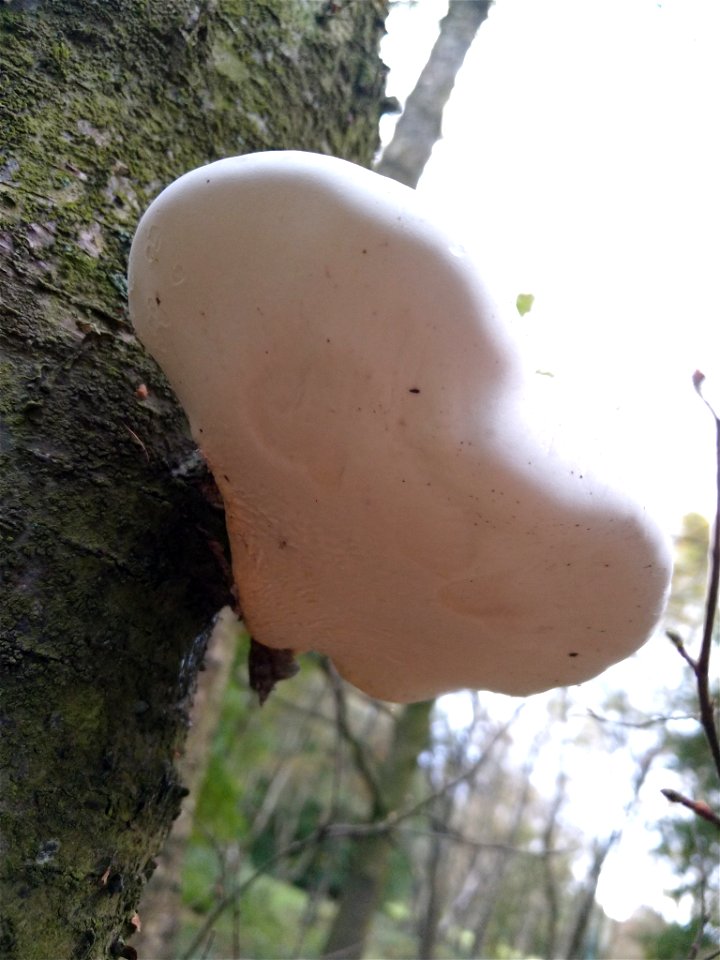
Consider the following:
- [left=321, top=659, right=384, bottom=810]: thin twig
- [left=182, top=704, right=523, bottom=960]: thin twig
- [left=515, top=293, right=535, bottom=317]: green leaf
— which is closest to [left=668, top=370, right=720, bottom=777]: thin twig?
[left=515, top=293, right=535, bottom=317]: green leaf

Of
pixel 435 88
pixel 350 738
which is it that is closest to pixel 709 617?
pixel 435 88

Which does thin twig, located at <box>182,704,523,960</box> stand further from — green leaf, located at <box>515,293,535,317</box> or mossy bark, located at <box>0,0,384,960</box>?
green leaf, located at <box>515,293,535,317</box>

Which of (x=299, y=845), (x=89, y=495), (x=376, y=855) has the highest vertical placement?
(x=89, y=495)

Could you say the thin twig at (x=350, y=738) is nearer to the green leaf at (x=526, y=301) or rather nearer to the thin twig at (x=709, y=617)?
the green leaf at (x=526, y=301)

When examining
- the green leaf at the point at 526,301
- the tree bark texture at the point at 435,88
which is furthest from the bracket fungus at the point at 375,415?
the tree bark texture at the point at 435,88

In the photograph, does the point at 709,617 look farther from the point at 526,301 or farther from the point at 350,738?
the point at 350,738

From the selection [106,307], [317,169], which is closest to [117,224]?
[106,307]
